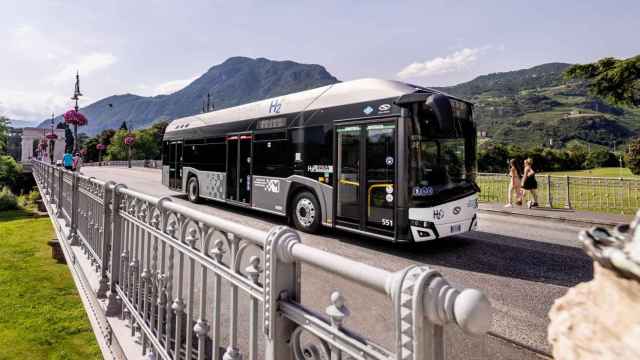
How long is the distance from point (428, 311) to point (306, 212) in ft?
26.4

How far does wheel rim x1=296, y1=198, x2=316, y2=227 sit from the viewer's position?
8883 millimetres

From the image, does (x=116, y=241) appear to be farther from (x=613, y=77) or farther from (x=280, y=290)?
(x=613, y=77)

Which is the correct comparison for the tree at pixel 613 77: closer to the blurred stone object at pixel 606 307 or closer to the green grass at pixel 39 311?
the blurred stone object at pixel 606 307

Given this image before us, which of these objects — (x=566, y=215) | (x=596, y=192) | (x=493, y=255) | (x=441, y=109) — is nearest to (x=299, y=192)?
(x=441, y=109)

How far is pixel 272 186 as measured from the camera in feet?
33.1

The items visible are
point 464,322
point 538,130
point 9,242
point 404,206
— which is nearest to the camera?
point 464,322

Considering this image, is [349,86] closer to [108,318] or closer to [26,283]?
[108,318]

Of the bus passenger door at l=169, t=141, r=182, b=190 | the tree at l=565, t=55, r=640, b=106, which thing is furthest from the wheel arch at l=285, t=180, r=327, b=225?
the tree at l=565, t=55, r=640, b=106

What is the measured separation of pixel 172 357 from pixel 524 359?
122 inches

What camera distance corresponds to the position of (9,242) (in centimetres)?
1334

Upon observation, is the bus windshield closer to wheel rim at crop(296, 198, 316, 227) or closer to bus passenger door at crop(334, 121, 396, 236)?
bus passenger door at crop(334, 121, 396, 236)

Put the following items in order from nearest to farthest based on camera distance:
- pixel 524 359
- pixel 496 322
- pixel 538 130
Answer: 1. pixel 524 359
2. pixel 496 322
3. pixel 538 130

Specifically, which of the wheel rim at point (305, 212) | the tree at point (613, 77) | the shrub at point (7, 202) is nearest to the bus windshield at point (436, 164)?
the wheel rim at point (305, 212)

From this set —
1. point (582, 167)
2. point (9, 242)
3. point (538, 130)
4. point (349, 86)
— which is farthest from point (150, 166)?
point (538, 130)
